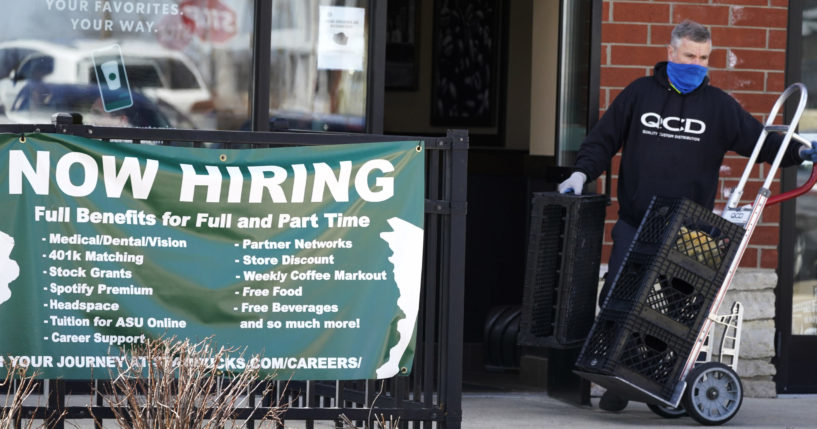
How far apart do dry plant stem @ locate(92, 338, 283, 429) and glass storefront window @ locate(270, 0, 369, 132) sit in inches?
112

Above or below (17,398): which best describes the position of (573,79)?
above

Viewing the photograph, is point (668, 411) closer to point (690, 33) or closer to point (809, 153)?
point (809, 153)

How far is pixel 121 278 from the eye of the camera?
4984 mm

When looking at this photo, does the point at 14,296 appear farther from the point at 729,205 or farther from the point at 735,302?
the point at 735,302

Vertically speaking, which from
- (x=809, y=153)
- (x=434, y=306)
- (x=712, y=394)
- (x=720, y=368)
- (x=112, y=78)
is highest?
(x=112, y=78)

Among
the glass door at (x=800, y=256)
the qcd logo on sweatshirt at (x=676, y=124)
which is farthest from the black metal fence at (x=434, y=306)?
the glass door at (x=800, y=256)

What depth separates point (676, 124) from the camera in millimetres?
7141

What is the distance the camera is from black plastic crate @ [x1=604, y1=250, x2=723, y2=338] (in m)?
6.61

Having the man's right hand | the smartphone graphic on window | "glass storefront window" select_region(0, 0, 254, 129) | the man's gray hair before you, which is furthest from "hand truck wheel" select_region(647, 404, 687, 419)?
the smartphone graphic on window

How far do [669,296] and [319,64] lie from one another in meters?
2.46

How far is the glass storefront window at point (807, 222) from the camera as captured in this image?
8297mm

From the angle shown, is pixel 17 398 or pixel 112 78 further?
pixel 112 78

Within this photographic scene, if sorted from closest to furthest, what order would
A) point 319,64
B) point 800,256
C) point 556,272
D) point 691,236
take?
1. point 691,236
2. point 556,272
3. point 319,64
4. point 800,256

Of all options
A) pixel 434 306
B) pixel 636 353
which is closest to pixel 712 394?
pixel 636 353
